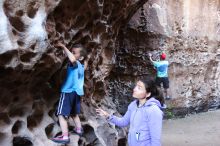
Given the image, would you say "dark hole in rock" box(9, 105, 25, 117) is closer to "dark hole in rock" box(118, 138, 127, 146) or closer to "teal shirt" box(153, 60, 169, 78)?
"dark hole in rock" box(118, 138, 127, 146)

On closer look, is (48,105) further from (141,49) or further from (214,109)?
(214,109)

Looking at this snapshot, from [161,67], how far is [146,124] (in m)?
4.76

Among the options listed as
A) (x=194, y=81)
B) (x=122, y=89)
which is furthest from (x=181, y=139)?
(x=194, y=81)

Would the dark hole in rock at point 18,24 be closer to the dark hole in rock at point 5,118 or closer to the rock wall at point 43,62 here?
the rock wall at point 43,62

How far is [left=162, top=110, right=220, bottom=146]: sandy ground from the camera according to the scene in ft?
22.7

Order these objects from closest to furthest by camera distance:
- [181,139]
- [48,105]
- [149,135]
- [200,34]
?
1. [149,135]
2. [48,105]
3. [181,139]
4. [200,34]

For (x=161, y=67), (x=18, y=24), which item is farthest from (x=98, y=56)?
(x=161, y=67)

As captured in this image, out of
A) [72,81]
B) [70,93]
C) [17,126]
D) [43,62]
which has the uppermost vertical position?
[43,62]

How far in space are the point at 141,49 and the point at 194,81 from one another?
1.92 metres

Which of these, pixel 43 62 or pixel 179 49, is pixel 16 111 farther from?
pixel 179 49

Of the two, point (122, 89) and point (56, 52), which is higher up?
point (56, 52)

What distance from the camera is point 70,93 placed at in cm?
443

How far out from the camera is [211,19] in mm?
9773

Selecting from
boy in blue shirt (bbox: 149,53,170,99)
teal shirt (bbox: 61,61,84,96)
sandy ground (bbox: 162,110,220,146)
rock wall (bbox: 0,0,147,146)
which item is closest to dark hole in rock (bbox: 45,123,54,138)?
rock wall (bbox: 0,0,147,146)
